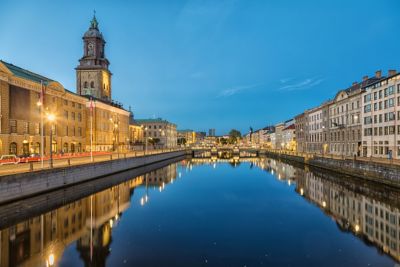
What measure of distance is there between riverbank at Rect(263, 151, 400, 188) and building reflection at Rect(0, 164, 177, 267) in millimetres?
33314

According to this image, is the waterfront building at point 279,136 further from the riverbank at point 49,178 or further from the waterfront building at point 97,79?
the riverbank at point 49,178

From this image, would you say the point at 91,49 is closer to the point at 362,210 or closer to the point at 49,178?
the point at 49,178

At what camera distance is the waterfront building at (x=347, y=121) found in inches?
2844

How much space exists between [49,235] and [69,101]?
61124mm

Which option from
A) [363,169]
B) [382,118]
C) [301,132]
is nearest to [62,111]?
[363,169]

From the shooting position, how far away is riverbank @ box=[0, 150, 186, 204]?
27.7 metres

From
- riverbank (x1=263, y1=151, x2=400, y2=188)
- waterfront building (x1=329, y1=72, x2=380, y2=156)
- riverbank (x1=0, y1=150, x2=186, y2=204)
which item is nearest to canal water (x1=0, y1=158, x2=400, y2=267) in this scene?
riverbank (x1=0, y1=150, x2=186, y2=204)

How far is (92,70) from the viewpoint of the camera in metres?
109

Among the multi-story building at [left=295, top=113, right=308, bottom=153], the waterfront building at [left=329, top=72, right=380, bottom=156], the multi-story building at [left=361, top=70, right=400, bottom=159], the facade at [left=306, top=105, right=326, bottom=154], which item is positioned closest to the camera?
the multi-story building at [left=361, top=70, right=400, bottom=159]

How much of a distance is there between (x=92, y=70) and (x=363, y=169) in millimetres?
93092

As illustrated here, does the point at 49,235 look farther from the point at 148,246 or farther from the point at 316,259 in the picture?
the point at 316,259

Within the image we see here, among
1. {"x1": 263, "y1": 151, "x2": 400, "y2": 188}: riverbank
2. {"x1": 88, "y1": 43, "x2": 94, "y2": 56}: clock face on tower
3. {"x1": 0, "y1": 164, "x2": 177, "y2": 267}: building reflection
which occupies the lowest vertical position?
{"x1": 0, "y1": 164, "x2": 177, "y2": 267}: building reflection

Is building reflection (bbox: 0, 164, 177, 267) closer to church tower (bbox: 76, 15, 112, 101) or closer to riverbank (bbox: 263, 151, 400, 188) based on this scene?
riverbank (bbox: 263, 151, 400, 188)

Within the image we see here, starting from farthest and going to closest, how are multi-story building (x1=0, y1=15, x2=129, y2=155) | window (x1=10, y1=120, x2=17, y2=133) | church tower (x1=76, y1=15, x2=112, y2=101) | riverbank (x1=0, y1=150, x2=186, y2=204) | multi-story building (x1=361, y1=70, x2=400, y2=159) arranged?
church tower (x1=76, y1=15, x2=112, y2=101)
multi-story building (x1=361, y1=70, x2=400, y2=159)
window (x1=10, y1=120, x2=17, y2=133)
multi-story building (x1=0, y1=15, x2=129, y2=155)
riverbank (x1=0, y1=150, x2=186, y2=204)
